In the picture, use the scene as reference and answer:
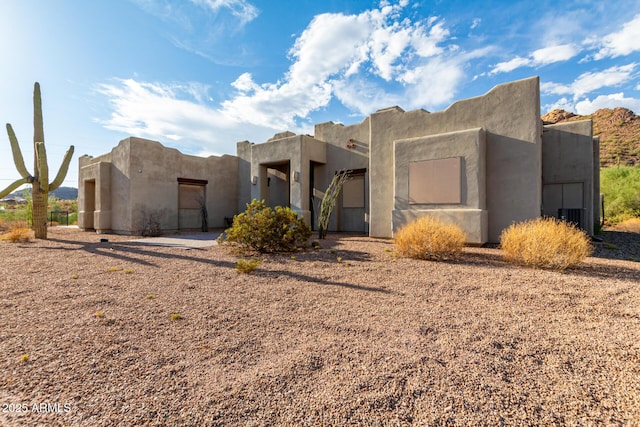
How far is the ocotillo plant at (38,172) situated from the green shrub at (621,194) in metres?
26.8

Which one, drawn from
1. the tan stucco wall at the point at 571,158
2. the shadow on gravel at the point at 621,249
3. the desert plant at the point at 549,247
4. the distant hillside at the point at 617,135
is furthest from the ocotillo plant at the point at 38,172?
the distant hillside at the point at 617,135

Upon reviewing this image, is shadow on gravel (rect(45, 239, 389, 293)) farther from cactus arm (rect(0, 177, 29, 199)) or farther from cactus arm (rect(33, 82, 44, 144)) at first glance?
cactus arm (rect(33, 82, 44, 144))

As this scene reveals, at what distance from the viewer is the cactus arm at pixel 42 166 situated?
1091cm

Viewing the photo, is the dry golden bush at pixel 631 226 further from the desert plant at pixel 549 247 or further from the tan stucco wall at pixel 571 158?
the desert plant at pixel 549 247

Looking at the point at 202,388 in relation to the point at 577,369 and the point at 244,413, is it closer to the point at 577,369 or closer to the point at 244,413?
the point at 244,413

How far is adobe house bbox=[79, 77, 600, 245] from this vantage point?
8.68m

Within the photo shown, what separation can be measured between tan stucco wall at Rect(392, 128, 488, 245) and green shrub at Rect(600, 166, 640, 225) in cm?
1404

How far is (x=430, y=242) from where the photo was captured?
6.76 m

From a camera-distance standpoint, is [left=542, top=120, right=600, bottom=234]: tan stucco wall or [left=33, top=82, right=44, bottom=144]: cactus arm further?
[left=33, top=82, right=44, bottom=144]: cactus arm

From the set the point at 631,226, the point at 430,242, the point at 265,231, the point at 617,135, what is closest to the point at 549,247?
the point at 430,242

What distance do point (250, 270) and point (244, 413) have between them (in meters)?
3.86

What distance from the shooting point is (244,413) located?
192cm

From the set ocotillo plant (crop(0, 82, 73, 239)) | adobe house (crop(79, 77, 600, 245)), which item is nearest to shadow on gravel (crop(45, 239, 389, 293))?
ocotillo plant (crop(0, 82, 73, 239))

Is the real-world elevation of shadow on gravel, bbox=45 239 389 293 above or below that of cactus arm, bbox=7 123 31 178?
below
